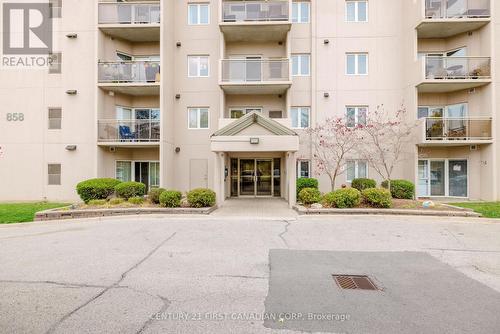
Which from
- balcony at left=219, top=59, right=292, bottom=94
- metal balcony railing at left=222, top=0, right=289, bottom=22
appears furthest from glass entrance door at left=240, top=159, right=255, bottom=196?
metal balcony railing at left=222, top=0, right=289, bottom=22

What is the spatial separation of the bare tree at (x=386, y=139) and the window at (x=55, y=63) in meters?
17.9

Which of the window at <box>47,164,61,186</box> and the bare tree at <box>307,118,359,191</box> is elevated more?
the bare tree at <box>307,118,359,191</box>

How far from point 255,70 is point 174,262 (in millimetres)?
12602

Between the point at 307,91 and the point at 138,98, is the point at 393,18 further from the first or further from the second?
the point at 138,98

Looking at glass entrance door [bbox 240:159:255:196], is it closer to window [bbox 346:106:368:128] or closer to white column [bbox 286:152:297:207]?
white column [bbox 286:152:297:207]

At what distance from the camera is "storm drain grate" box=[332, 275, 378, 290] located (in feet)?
15.4

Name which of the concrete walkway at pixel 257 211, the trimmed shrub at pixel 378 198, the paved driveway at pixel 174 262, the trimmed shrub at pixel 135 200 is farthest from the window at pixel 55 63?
the trimmed shrub at pixel 378 198

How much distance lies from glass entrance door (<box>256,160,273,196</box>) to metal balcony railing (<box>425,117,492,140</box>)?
886 centimetres

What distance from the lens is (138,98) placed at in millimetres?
17766

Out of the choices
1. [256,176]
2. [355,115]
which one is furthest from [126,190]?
[355,115]

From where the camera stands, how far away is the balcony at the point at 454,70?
15062 mm

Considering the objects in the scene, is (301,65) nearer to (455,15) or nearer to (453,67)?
(453,67)

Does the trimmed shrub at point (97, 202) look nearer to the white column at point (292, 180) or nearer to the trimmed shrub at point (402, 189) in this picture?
the white column at point (292, 180)

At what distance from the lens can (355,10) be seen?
17.2 m
